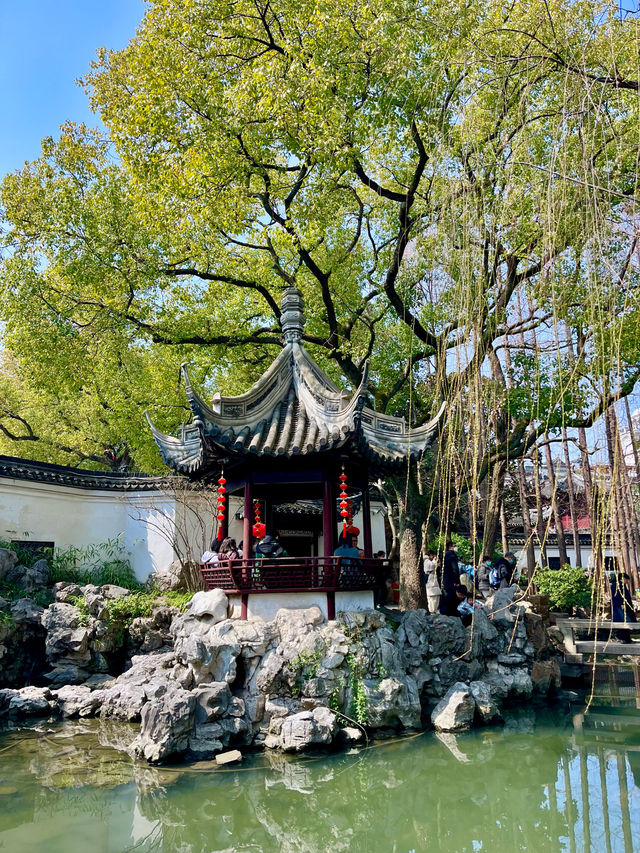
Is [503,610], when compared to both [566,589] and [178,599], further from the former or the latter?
[178,599]

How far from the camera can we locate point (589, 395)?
8.80 metres

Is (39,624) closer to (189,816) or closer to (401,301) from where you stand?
(189,816)

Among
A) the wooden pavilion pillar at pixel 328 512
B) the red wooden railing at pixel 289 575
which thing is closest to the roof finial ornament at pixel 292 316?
the wooden pavilion pillar at pixel 328 512

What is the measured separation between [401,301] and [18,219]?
573cm

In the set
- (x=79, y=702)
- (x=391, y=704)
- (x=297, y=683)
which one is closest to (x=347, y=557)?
(x=297, y=683)

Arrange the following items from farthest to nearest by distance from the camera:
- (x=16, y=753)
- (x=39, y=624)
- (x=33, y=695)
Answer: (x=39, y=624) → (x=33, y=695) → (x=16, y=753)

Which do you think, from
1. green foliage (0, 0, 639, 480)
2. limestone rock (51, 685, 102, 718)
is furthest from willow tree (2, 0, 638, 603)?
limestone rock (51, 685, 102, 718)

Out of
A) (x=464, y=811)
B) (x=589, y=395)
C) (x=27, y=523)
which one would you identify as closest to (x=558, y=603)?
(x=589, y=395)

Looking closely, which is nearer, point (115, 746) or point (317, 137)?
point (115, 746)

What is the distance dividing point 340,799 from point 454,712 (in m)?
2.16

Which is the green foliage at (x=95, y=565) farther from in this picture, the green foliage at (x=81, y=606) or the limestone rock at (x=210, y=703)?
the limestone rock at (x=210, y=703)

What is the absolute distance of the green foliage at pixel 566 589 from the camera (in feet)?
37.5

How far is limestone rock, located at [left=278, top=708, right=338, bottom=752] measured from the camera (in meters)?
6.06

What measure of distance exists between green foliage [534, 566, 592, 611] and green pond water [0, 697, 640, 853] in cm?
476
